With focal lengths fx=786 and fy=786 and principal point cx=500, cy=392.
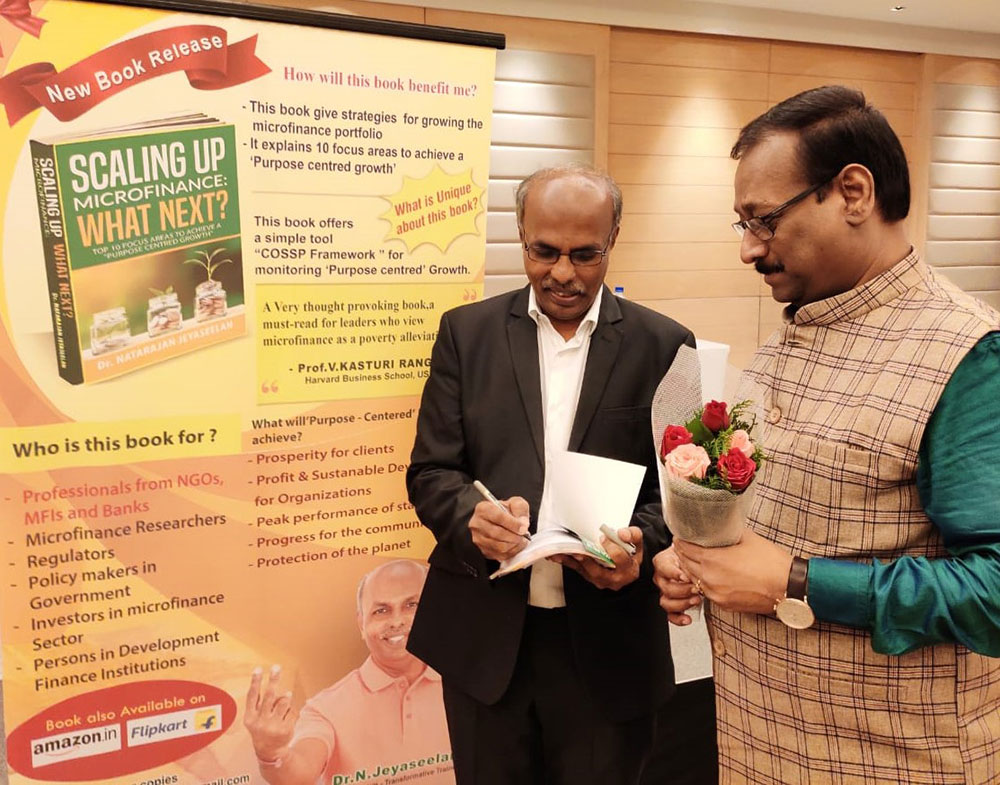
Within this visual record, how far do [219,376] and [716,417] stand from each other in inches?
50.7

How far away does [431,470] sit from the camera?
1.67 metres

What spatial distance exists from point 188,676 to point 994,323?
1864mm

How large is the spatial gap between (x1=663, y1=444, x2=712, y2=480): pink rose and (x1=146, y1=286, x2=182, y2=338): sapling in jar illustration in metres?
1.29

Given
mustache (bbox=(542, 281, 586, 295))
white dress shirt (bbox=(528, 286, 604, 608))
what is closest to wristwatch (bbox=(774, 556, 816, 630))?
white dress shirt (bbox=(528, 286, 604, 608))

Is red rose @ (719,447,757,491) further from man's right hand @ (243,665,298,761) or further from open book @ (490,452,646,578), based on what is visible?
man's right hand @ (243,665,298,761)

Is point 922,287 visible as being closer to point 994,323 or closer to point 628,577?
point 994,323

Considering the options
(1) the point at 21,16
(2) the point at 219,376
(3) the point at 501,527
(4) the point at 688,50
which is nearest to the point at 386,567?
(2) the point at 219,376

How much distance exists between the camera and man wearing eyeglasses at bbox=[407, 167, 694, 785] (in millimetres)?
1580

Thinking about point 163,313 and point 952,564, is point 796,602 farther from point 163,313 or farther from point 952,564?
point 163,313

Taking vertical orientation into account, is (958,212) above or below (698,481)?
above

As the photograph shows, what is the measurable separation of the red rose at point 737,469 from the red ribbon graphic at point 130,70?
56.4 inches

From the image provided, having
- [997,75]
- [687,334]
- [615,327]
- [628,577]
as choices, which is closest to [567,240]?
[615,327]

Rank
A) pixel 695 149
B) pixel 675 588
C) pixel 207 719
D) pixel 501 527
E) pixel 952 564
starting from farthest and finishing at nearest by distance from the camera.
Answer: pixel 695 149 < pixel 207 719 < pixel 501 527 < pixel 675 588 < pixel 952 564

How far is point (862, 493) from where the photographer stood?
3.42 feet
